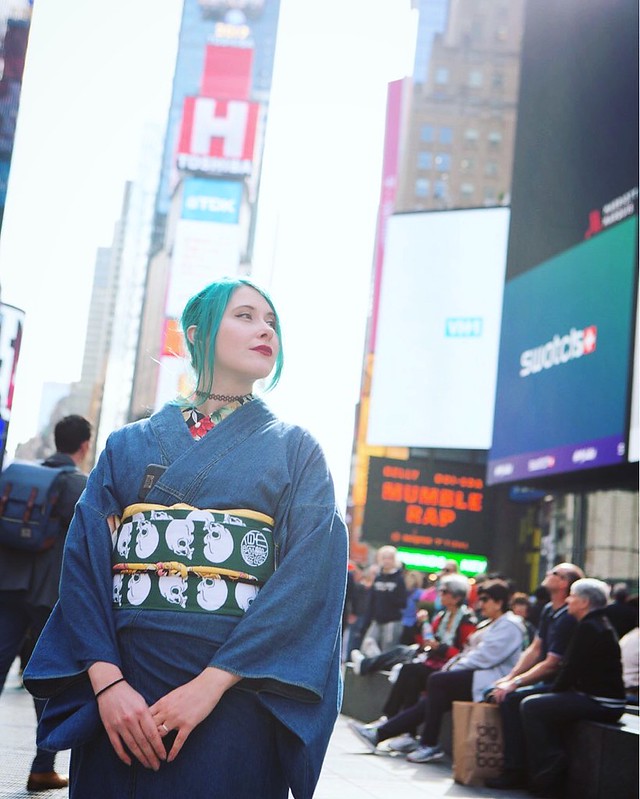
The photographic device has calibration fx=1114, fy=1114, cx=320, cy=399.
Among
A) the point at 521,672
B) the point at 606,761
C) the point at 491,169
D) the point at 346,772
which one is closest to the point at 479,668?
the point at 521,672

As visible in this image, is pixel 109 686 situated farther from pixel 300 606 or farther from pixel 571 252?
pixel 571 252

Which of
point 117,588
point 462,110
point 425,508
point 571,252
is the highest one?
point 462,110

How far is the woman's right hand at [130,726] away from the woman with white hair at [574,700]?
4945 mm

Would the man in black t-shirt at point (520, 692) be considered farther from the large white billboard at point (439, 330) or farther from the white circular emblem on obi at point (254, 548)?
the large white billboard at point (439, 330)

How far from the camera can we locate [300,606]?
6.66 feet


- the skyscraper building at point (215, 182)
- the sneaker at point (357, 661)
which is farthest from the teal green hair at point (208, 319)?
the skyscraper building at point (215, 182)

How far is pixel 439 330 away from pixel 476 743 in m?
17.3

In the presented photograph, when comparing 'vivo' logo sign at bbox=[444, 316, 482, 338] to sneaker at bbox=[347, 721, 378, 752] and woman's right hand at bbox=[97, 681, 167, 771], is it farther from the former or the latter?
woman's right hand at bbox=[97, 681, 167, 771]

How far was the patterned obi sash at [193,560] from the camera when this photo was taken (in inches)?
80.8

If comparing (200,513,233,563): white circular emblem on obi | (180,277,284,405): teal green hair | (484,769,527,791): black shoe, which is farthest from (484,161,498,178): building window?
(200,513,233,563): white circular emblem on obi

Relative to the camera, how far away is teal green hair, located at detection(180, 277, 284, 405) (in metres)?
2.32

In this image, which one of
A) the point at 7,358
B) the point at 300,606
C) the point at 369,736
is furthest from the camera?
the point at 369,736

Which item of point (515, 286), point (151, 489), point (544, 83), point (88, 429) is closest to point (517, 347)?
point (515, 286)

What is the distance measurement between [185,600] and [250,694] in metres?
0.21
